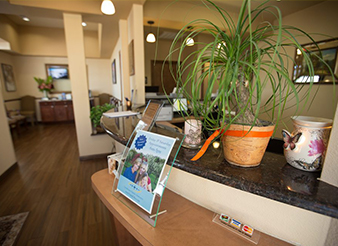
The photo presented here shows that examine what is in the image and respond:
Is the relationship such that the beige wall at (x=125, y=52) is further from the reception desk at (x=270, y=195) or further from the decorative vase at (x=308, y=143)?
the decorative vase at (x=308, y=143)

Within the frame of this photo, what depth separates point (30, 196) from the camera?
7.54 feet

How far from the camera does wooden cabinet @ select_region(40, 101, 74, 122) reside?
6.25 meters

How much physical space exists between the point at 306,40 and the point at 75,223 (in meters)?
4.59

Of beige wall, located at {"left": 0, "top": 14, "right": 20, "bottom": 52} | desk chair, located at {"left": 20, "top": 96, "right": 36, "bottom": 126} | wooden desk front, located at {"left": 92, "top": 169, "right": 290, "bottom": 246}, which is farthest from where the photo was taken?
desk chair, located at {"left": 20, "top": 96, "right": 36, "bottom": 126}

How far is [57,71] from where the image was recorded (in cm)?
666

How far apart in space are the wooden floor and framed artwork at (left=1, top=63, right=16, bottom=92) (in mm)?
2984

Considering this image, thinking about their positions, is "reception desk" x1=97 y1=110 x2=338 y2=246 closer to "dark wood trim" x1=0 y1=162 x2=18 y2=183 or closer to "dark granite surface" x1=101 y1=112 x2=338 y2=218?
"dark granite surface" x1=101 y1=112 x2=338 y2=218

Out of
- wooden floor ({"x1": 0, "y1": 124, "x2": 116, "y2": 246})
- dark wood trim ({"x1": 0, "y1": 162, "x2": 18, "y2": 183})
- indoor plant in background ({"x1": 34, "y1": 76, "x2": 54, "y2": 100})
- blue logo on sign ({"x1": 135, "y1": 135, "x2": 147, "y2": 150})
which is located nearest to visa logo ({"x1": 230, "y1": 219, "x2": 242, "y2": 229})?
blue logo on sign ({"x1": 135, "y1": 135, "x2": 147, "y2": 150})

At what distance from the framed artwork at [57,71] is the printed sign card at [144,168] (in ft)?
23.8

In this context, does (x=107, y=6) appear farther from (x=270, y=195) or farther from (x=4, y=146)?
(x=4, y=146)

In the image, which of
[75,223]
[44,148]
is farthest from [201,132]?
[44,148]

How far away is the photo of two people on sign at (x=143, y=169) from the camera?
692 millimetres

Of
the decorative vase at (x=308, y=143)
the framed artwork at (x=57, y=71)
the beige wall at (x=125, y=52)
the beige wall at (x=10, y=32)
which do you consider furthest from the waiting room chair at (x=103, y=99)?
the decorative vase at (x=308, y=143)

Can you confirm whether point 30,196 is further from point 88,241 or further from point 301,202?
point 301,202
